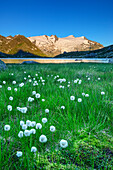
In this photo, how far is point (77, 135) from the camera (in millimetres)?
2035

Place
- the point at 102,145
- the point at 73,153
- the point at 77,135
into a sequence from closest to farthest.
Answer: the point at 73,153, the point at 102,145, the point at 77,135

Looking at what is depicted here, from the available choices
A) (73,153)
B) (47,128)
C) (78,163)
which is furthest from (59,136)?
(78,163)

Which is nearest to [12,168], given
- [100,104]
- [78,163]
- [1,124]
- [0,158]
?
[0,158]

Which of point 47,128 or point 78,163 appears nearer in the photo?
point 78,163

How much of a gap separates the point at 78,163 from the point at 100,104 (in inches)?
69.7

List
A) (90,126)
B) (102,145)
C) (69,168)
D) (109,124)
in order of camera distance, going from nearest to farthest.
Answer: (69,168)
(102,145)
(90,126)
(109,124)

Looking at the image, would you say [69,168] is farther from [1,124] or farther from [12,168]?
[1,124]

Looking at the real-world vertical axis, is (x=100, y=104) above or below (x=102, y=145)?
above

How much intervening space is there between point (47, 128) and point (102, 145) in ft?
2.88

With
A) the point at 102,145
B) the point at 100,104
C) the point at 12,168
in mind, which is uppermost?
the point at 100,104

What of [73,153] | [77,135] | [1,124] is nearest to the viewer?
[73,153]

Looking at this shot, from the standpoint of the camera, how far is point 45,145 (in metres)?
1.85

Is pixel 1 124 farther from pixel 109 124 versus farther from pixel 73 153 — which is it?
pixel 109 124

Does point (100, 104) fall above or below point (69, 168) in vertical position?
above
